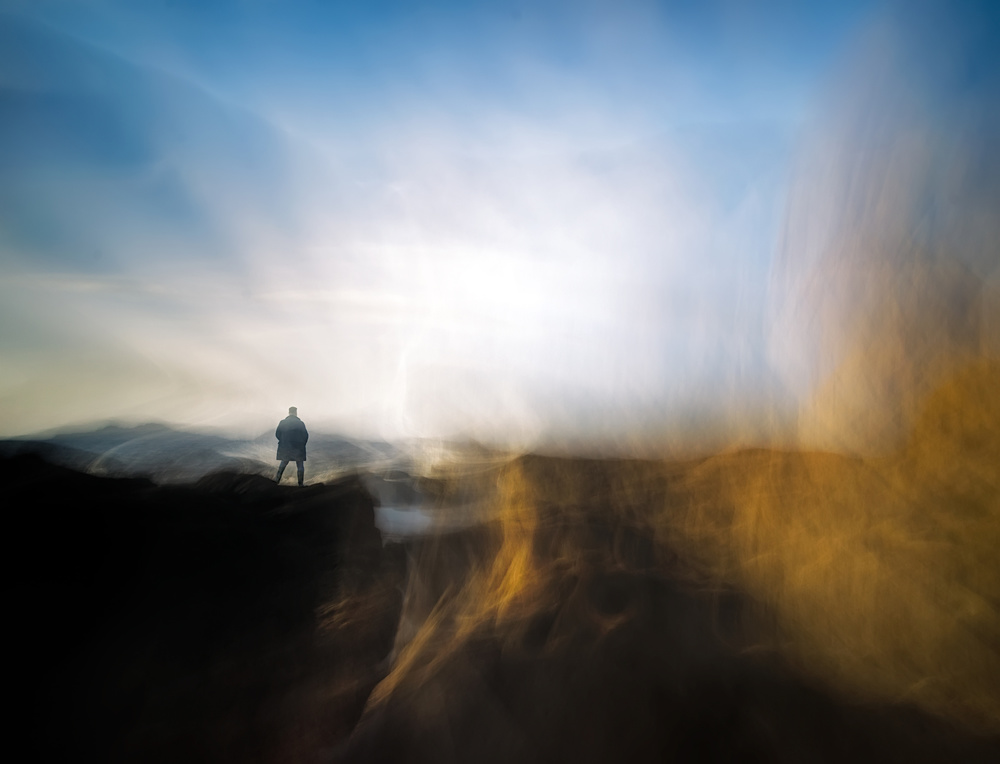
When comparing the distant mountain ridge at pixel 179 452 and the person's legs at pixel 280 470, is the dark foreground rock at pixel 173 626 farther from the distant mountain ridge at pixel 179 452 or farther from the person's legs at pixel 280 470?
the person's legs at pixel 280 470

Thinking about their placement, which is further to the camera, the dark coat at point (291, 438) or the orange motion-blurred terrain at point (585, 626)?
the dark coat at point (291, 438)

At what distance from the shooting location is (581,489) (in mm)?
4113

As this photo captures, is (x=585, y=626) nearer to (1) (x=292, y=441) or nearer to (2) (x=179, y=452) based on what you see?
(1) (x=292, y=441)

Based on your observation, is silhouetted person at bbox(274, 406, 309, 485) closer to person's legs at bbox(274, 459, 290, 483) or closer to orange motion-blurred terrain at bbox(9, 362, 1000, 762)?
person's legs at bbox(274, 459, 290, 483)

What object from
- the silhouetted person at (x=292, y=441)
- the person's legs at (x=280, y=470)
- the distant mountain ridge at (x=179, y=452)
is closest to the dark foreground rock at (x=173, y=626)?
the distant mountain ridge at (x=179, y=452)

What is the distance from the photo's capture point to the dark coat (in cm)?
449

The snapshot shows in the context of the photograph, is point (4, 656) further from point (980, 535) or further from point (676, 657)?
point (980, 535)

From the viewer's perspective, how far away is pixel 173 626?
2.94 m

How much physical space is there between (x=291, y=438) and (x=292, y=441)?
0.03 meters

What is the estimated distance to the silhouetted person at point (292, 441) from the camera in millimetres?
4458

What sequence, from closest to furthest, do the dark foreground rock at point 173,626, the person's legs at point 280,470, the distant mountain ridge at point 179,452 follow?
the dark foreground rock at point 173,626 < the distant mountain ridge at point 179,452 < the person's legs at point 280,470

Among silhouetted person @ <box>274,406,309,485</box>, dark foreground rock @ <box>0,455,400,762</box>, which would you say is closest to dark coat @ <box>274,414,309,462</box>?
silhouetted person @ <box>274,406,309,485</box>

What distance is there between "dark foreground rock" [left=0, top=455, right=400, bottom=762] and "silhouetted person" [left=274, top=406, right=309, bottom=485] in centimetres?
53

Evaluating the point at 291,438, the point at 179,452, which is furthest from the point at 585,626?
the point at 179,452
